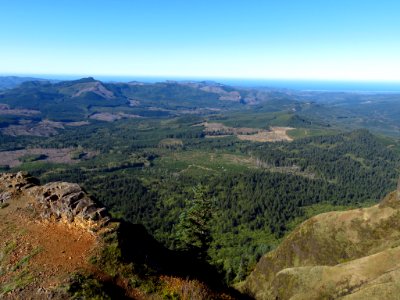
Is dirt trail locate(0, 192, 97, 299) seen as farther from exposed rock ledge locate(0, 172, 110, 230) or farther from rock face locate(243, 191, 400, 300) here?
rock face locate(243, 191, 400, 300)

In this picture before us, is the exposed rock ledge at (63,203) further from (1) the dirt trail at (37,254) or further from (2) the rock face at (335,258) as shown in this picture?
(2) the rock face at (335,258)

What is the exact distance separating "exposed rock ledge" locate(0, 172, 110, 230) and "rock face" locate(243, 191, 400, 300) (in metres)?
45.9

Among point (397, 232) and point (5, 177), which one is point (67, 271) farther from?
point (397, 232)

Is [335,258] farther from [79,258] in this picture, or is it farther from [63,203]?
[79,258]

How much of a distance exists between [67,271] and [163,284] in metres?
10.7

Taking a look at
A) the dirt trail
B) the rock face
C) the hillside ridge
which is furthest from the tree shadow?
the rock face

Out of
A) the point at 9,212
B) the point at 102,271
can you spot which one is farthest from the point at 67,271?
the point at 9,212

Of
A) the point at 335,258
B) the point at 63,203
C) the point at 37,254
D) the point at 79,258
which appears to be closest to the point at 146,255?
the point at 79,258

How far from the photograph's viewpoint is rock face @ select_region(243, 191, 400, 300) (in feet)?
230

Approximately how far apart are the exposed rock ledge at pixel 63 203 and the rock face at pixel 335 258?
1805 inches

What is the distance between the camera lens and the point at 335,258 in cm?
9494

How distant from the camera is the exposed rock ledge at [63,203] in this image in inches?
1882

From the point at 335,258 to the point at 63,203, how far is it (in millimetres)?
74148

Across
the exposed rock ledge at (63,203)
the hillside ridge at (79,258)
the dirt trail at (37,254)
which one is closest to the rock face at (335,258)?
the hillside ridge at (79,258)
